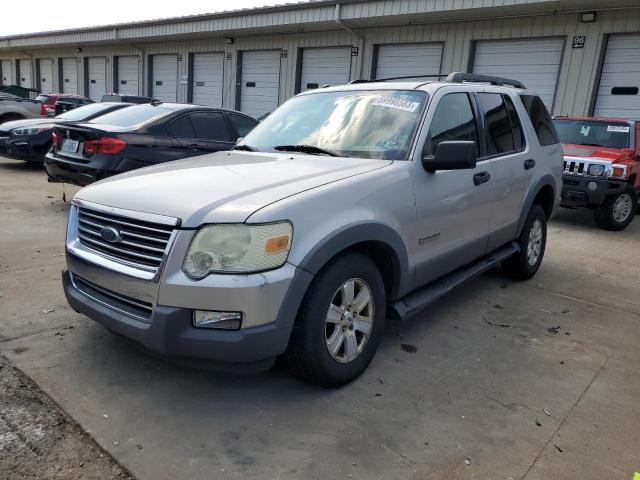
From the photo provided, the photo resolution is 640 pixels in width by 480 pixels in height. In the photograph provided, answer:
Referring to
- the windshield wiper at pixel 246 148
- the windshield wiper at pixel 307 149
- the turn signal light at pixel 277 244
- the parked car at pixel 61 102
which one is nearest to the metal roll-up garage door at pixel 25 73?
the parked car at pixel 61 102

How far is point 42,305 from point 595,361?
407 centimetres

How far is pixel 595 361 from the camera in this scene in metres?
3.63

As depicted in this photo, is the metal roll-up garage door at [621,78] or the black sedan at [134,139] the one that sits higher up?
the metal roll-up garage door at [621,78]

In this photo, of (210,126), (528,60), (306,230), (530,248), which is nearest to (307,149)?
(306,230)

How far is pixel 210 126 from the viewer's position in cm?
772

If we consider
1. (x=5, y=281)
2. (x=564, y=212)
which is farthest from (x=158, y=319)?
(x=564, y=212)

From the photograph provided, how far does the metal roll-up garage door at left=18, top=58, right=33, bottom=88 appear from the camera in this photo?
111ft

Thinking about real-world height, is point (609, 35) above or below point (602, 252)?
above

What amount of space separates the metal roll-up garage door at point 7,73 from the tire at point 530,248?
130 feet

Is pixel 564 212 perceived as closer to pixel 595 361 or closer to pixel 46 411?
pixel 595 361

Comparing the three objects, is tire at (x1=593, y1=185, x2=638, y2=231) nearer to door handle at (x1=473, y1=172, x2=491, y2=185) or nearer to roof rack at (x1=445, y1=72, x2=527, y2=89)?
roof rack at (x1=445, y1=72, x2=527, y2=89)

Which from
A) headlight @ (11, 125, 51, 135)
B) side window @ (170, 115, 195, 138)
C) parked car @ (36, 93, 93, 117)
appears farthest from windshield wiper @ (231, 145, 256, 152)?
parked car @ (36, 93, 93, 117)

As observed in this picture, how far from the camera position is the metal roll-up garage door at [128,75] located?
24688 mm

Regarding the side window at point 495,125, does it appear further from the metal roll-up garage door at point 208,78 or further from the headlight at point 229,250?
the metal roll-up garage door at point 208,78
